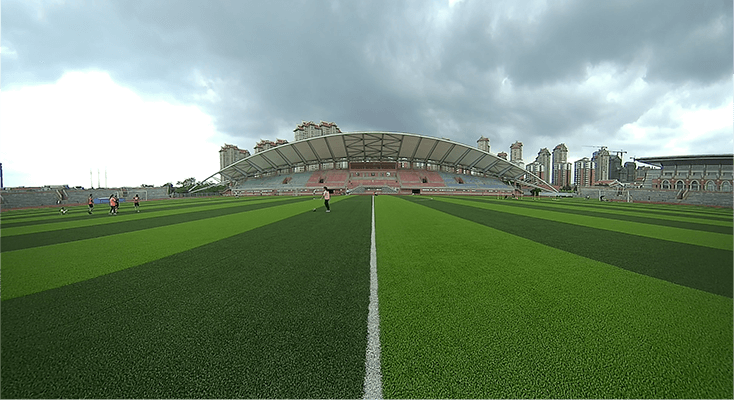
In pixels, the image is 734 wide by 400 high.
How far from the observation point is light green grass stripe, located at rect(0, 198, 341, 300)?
4090mm

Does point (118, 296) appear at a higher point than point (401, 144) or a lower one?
lower

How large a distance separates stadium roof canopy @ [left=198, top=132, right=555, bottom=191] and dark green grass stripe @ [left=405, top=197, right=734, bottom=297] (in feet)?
167

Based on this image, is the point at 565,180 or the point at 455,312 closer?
the point at 455,312

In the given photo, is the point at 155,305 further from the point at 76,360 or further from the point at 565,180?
the point at 565,180

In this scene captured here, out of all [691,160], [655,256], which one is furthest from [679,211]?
[691,160]

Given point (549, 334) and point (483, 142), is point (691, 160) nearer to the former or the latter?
point (483, 142)

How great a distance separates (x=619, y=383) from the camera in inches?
72.2

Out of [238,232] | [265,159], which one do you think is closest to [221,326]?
[238,232]

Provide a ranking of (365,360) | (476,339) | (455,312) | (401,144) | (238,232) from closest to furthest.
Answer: (365,360)
(476,339)
(455,312)
(238,232)
(401,144)

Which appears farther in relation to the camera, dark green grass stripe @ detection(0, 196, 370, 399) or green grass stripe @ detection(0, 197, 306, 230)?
green grass stripe @ detection(0, 197, 306, 230)

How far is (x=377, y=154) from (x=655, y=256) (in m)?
62.8

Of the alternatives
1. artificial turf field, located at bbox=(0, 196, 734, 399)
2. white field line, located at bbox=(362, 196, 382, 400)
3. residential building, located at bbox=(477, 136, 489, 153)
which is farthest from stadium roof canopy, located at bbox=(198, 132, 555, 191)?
white field line, located at bbox=(362, 196, 382, 400)

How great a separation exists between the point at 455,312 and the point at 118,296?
4572 mm

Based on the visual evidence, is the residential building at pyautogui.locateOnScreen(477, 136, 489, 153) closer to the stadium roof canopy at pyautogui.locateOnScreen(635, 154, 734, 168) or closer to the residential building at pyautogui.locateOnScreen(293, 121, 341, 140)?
the stadium roof canopy at pyautogui.locateOnScreen(635, 154, 734, 168)
